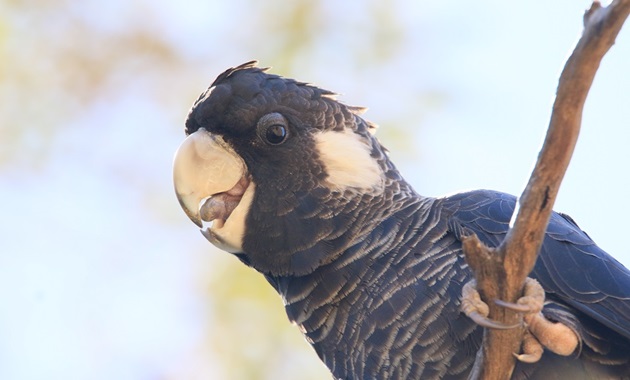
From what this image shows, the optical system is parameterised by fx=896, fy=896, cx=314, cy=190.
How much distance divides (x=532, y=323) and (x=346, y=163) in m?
1.75

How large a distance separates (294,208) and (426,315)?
104 centimetres

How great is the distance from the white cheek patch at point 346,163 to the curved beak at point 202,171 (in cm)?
51

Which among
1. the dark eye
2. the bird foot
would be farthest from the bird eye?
the bird foot

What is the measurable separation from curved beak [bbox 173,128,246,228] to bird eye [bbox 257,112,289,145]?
21 centimetres

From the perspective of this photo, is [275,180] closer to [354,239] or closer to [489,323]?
[354,239]

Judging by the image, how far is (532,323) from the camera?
4.01m

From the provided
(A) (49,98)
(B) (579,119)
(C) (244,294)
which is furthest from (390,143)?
(B) (579,119)

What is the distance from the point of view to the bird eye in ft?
17.4

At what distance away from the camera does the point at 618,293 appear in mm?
4629

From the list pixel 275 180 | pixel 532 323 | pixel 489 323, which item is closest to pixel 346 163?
pixel 275 180

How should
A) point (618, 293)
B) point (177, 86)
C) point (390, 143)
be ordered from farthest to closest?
1. point (177, 86)
2. point (390, 143)
3. point (618, 293)

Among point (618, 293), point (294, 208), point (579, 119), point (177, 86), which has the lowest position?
point (618, 293)

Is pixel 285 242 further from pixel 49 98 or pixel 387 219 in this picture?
pixel 49 98

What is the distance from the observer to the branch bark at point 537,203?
133 inches
